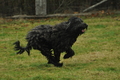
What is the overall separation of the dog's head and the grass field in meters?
0.98

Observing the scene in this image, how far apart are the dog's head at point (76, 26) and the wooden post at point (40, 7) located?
36.4 ft

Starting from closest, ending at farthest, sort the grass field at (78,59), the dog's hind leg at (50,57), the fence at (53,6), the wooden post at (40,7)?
the grass field at (78,59) → the dog's hind leg at (50,57) → the wooden post at (40,7) → the fence at (53,6)

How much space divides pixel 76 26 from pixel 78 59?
194 centimetres

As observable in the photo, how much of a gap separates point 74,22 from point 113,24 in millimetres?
8626

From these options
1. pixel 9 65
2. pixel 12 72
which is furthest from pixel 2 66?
pixel 12 72

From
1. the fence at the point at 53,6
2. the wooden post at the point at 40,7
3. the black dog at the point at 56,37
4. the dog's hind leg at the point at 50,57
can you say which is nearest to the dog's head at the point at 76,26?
the black dog at the point at 56,37

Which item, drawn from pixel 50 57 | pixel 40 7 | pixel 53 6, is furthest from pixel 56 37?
pixel 53 6

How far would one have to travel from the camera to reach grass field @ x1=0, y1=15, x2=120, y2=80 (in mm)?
7778

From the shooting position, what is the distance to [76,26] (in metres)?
8.48

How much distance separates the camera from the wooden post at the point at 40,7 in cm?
1952

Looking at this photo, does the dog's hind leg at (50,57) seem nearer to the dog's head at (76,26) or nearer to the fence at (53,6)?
the dog's head at (76,26)

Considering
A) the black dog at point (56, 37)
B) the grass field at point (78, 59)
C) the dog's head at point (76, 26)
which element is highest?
the dog's head at point (76, 26)

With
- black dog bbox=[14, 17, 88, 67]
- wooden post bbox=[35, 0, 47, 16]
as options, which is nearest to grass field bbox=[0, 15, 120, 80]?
black dog bbox=[14, 17, 88, 67]

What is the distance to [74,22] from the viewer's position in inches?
336
